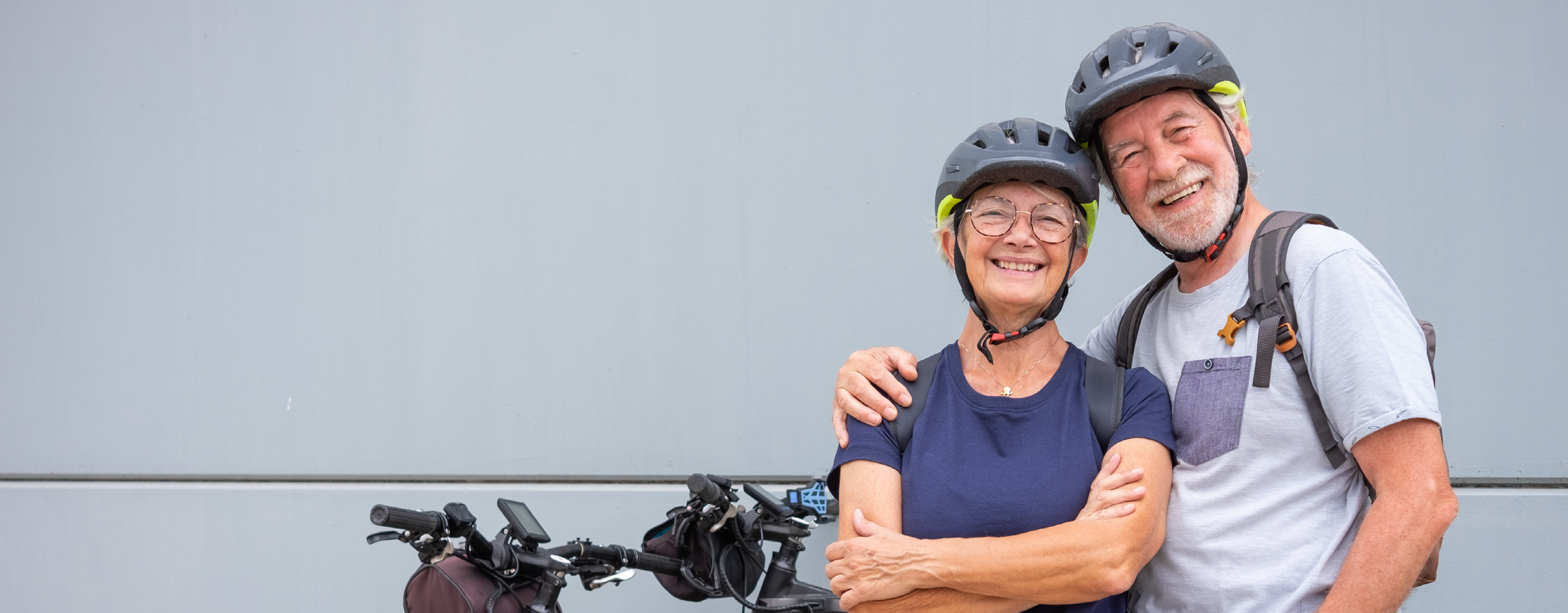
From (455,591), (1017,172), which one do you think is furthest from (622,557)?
(1017,172)

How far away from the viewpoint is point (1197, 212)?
5.95ft

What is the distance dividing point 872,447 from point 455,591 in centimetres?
100

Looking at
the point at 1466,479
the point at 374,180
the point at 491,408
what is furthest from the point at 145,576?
the point at 1466,479

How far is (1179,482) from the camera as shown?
1.74 m

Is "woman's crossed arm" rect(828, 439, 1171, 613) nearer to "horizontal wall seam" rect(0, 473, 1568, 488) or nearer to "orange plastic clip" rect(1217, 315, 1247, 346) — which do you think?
"orange plastic clip" rect(1217, 315, 1247, 346)

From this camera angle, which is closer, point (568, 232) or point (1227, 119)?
point (1227, 119)

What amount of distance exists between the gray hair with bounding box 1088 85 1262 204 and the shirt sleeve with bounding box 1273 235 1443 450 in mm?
362

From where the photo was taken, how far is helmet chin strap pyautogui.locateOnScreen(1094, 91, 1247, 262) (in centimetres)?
181

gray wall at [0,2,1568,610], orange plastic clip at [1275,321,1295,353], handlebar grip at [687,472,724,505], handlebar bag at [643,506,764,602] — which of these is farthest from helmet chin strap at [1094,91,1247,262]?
gray wall at [0,2,1568,610]

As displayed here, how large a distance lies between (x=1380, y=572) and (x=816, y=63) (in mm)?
2473

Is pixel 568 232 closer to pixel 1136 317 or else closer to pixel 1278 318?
pixel 1136 317

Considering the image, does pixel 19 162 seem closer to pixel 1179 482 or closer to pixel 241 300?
pixel 241 300

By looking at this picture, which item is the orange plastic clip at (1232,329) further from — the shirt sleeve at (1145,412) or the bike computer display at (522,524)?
the bike computer display at (522,524)

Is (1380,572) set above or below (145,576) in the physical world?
above
